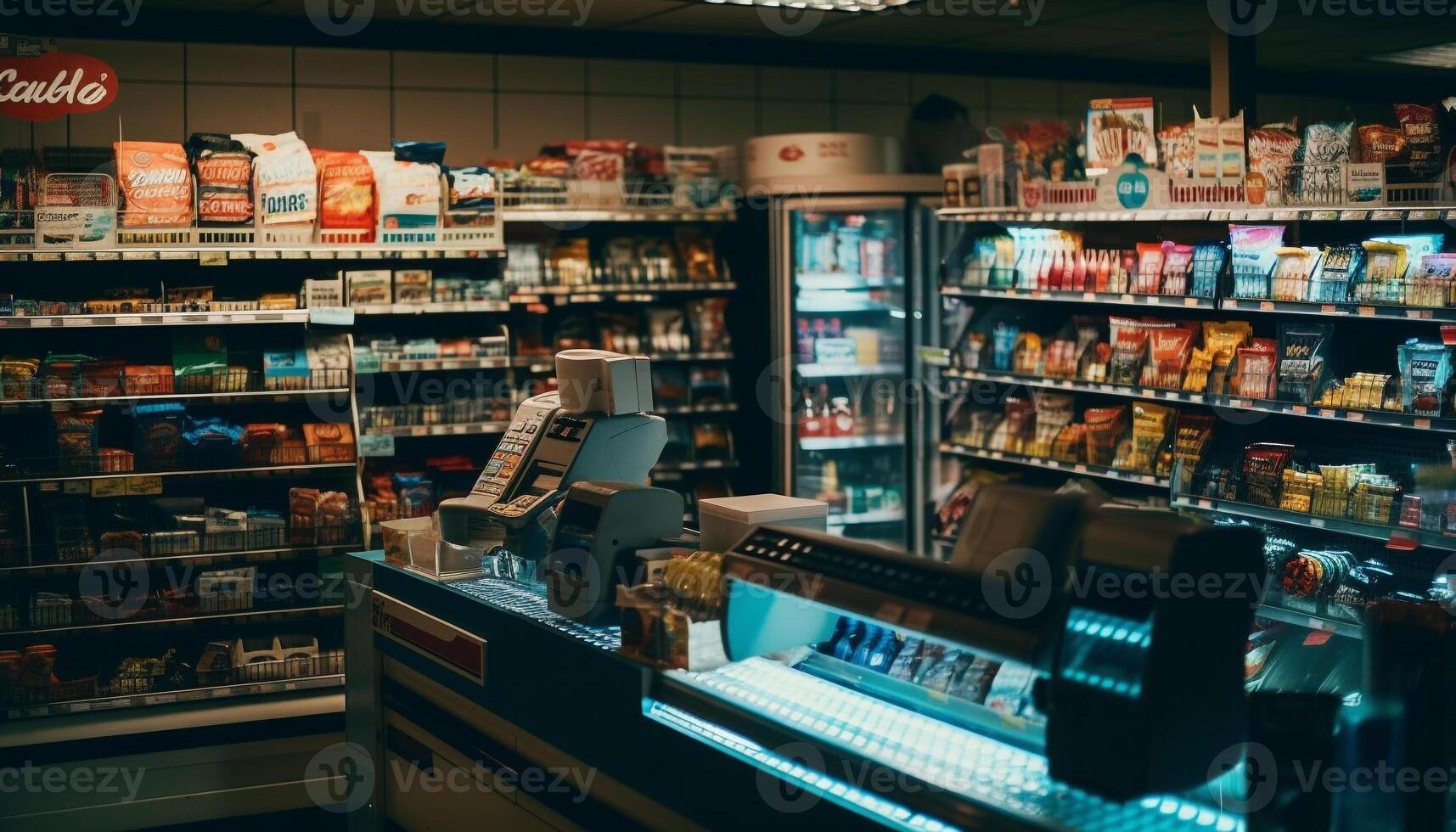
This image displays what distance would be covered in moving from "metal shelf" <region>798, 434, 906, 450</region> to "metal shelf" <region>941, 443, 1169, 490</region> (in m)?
0.72

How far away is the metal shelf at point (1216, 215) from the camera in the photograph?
178 inches

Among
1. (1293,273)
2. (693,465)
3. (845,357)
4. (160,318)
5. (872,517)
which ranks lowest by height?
(872,517)

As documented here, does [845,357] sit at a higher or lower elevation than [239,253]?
lower

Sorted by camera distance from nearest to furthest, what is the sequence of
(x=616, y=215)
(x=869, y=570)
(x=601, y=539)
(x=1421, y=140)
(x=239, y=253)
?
1. (x=869, y=570)
2. (x=601, y=539)
3. (x=1421, y=140)
4. (x=239, y=253)
5. (x=616, y=215)

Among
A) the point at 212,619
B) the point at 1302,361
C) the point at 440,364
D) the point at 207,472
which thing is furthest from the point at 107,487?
the point at 1302,361

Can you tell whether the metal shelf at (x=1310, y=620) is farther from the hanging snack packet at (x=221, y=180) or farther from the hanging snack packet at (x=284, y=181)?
the hanging snack packet at (x=221, y=180)

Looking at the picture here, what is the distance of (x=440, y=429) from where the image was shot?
244 inches

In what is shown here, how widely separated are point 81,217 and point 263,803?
2379mm

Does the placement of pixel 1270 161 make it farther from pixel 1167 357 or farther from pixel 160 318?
pixel 160 318

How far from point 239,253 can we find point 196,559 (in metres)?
1.24

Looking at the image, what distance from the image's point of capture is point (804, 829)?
2.44m

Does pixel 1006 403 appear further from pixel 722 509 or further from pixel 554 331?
pixel 722 509

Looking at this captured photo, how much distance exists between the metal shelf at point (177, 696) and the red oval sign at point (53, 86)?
7.25 feet

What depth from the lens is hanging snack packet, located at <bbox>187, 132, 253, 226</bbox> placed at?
552 cm
